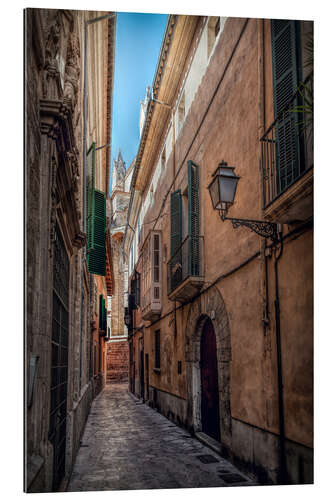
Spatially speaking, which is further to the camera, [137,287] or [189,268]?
[137,287]

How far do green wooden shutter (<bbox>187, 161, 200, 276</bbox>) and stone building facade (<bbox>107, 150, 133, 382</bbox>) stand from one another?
1548 cm

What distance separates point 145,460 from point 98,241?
15.6 feet

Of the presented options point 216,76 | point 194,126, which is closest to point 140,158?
point 194,126

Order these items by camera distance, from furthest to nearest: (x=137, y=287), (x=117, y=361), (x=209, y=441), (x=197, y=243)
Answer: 1. (x=117, y=361)
2. (x=137, y=287)
3. (x=197, y=243)
4. (x=209, y=441)

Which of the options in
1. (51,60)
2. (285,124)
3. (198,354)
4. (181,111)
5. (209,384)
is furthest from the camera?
(181,111)

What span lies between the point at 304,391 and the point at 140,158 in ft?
33.5

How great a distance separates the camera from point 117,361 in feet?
87.5

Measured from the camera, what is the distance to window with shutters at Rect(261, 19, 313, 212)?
384 cm

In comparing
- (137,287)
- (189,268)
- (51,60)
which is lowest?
(137,287)

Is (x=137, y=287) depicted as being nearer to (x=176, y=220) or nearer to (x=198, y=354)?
(x=176, y=220)

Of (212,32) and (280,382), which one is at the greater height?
(212,32)

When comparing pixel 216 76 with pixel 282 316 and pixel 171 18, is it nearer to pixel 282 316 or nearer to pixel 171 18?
pixel 171 18

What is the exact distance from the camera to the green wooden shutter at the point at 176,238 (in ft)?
27.5

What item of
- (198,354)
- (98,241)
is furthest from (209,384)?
(98,241)
